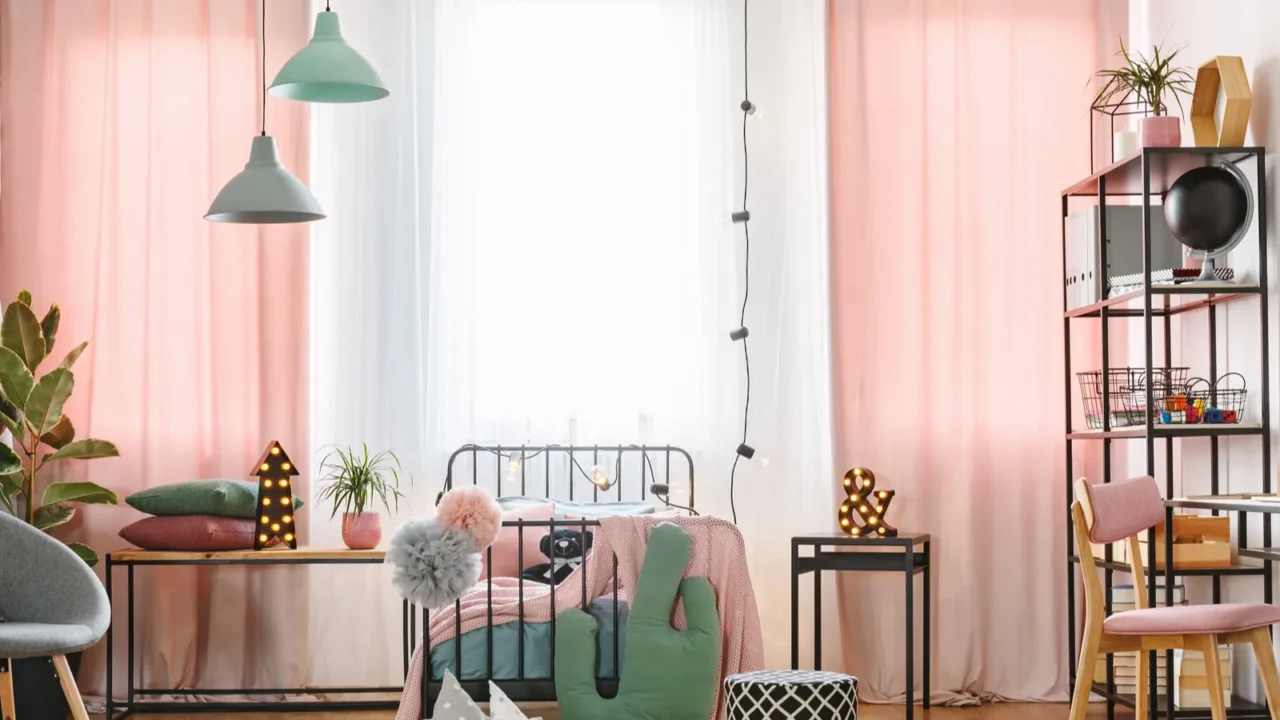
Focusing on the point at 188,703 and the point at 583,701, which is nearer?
the point at 583,701

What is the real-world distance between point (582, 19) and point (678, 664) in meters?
2.52

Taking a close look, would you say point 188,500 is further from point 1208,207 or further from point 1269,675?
point 1208,207

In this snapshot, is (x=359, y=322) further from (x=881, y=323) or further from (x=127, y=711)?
(x=881, y=323)

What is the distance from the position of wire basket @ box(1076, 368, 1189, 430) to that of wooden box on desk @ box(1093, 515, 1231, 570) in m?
0.33

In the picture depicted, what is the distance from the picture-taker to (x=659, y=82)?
4.73m

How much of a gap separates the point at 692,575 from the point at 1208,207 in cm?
185

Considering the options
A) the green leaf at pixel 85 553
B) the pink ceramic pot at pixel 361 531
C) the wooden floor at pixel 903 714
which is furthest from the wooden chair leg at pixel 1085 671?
the green leaf at pixel 85 553

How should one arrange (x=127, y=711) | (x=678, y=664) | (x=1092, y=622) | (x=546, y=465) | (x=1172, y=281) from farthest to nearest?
1. (x=546, y=465)
2. (x=127, y=711)
3. (x=1172, y=281)
4. (x=678, y=664)
5. (x=1092, y=622)

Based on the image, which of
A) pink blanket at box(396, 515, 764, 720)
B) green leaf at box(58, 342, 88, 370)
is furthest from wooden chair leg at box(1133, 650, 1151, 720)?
green leaf at box(58, 342, 88, 370)

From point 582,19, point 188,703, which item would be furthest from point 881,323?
point 188,703

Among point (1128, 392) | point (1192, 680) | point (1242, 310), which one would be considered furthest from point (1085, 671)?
point (1242, 310)

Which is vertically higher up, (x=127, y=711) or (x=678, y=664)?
(x=678, y=664)

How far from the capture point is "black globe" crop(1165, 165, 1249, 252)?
3695mm

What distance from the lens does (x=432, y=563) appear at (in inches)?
95.6
